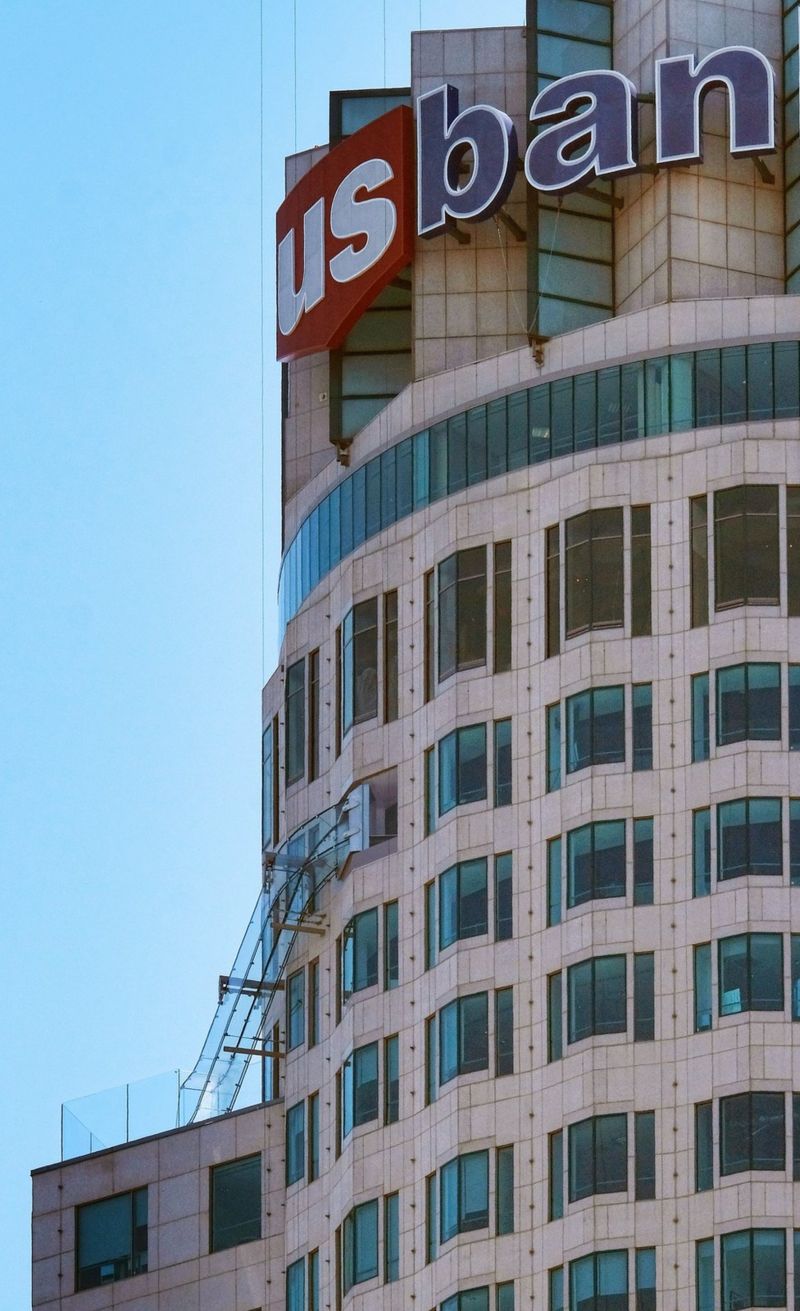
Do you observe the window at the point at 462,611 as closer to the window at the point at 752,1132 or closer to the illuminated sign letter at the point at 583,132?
the illuminated sign letter at the point at 583,132

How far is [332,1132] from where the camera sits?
136875 mm

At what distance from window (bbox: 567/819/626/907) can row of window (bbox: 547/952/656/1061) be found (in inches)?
87.8

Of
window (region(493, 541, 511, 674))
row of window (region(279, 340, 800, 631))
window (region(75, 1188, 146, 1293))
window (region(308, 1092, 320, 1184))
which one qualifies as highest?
row of window (region(279, 340, 800, 631))

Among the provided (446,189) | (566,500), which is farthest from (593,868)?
(446,189)

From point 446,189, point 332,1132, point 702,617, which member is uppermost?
point 446,189

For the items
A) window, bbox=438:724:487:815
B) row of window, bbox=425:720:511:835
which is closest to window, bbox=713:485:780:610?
row of window, bbox=425:720:511:835

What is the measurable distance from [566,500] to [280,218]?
74.8 ft

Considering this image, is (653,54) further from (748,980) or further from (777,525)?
(748,980)

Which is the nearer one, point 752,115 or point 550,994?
point 550,994

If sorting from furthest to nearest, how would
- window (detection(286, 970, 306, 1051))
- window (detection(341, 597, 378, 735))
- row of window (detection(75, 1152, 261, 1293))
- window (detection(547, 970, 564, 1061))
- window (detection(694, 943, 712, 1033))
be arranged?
window (detection(286, 970, 306, 1051)), row of window (detection(75, 1152, 261, 1293)), window (detection(341, 597, 378, 735)), window (detection(547, 970, 564, 1061)), window (detection(694, 943, 712, 1033))

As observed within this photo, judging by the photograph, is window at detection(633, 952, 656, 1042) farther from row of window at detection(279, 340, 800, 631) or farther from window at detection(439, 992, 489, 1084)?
row of window at detection(279, 340, 800, 631)

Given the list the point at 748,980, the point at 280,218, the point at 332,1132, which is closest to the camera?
the point at 748,980

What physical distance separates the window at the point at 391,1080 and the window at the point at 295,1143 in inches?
230

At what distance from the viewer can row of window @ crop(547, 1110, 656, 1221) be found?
126 metres
